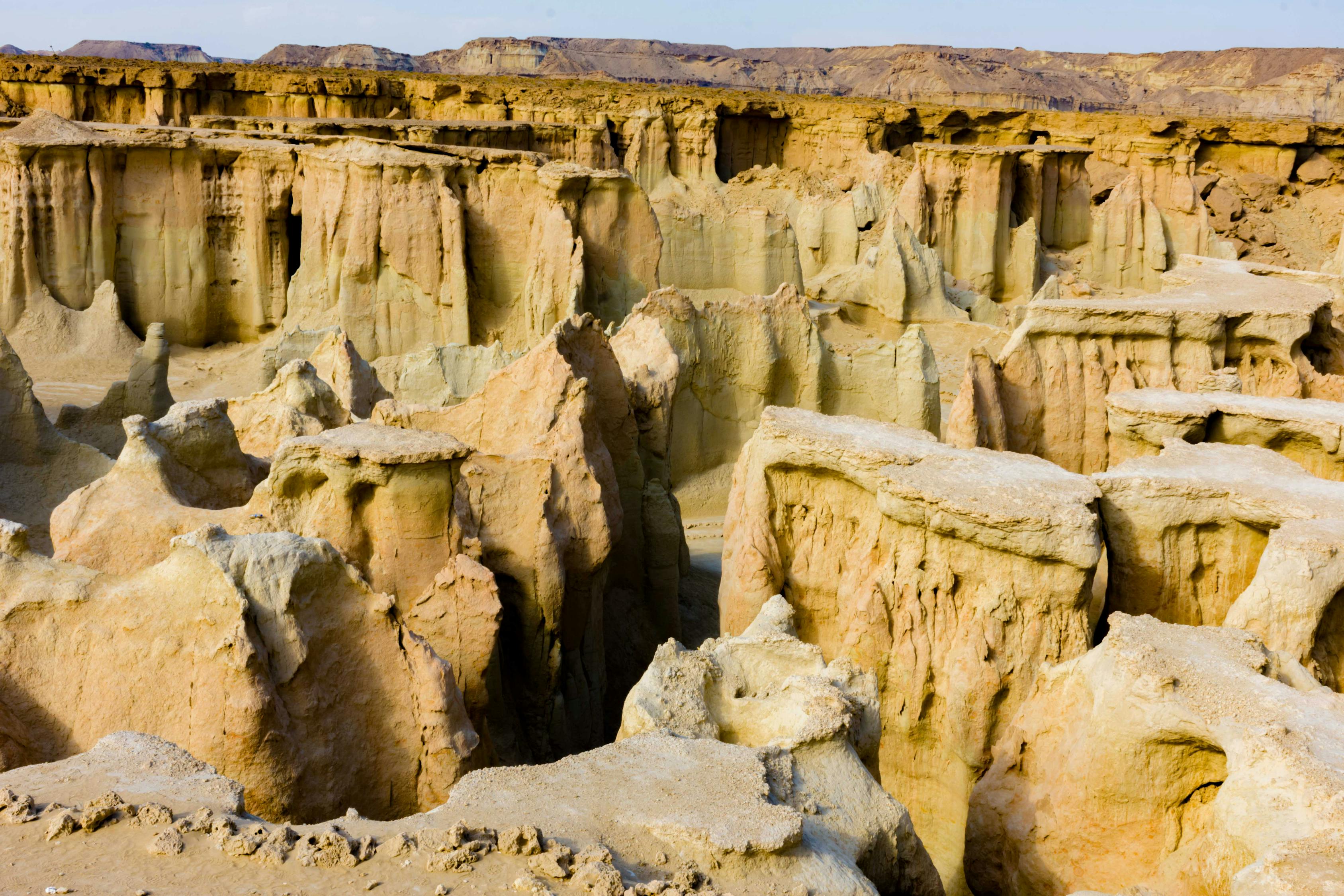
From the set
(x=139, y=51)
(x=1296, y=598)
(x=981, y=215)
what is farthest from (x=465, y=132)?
(x=139, y=51)

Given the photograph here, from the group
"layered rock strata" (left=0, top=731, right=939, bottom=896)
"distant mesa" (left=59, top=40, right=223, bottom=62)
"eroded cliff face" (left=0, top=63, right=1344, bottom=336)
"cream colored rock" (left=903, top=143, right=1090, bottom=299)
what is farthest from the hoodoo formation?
"distant mesa" (left=59, top=40, right=223, bottom=62)

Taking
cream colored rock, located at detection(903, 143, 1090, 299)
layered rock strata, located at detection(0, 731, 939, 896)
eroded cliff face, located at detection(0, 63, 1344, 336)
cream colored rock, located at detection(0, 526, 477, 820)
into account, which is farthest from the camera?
cream colored rock, located at detection(903, 143, 1090, 299)

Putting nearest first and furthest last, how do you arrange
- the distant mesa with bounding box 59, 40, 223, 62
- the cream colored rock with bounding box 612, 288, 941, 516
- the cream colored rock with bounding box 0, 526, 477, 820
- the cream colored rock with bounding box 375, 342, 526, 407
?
the cream colored rock with bounding box 0, 526, 477, 820 → the cream colored rock with bounding box 375, 342, 526, 407 → the cream colored rock with bounding box 612, 288, 941, 516 → the distant mesa with bounding box 59, 40, 223, 62

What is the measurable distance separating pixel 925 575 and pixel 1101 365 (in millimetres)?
4427

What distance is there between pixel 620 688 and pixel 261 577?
354 centimetres

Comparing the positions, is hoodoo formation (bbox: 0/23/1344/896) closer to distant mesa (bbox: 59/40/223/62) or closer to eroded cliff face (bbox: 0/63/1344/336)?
eroded cliff face (bbox: 0/63/1344/336)

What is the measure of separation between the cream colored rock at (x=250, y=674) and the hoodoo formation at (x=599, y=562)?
0.02 metres

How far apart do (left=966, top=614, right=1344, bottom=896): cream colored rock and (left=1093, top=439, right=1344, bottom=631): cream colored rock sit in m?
1.23

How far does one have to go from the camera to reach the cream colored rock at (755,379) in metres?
12.7

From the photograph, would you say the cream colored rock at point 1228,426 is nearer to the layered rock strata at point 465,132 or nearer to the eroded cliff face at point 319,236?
the eroded cliff face at point 319,236

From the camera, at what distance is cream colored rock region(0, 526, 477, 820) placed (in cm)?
531

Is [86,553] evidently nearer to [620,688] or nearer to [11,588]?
[11,588]

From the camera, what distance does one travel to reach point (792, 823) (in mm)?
4215

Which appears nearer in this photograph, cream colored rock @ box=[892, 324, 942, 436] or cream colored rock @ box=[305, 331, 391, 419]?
cream colored rock @ box=[305, 331, 391, 419]
